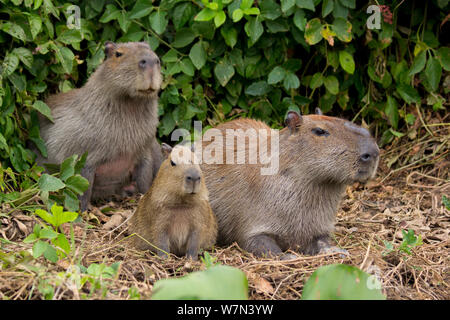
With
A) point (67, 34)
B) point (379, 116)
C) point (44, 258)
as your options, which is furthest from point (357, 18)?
point (44, 258)

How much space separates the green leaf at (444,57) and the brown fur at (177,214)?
9.72 feet

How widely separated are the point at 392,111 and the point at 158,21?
244 cm

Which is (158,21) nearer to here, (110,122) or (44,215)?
(110,122)

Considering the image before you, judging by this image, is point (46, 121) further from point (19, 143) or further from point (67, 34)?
point (67, 34)

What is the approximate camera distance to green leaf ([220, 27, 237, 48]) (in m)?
5.84

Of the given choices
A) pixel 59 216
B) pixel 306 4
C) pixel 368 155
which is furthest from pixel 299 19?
pixel 59 216

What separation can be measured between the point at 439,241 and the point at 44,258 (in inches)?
116

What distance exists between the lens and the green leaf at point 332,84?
6141 millimetres

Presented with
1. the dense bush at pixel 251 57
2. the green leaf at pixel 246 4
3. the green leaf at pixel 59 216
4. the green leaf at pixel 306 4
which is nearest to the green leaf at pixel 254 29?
the dense bush at pixel 251 57

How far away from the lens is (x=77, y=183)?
4895 mm

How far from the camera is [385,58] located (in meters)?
6.30

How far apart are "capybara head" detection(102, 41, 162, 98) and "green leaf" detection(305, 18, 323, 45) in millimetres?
1535

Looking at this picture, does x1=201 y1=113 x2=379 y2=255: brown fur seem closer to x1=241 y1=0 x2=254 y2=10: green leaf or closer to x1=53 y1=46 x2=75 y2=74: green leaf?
x1=241 y1=0 x2=254 y2=10: green leaf
